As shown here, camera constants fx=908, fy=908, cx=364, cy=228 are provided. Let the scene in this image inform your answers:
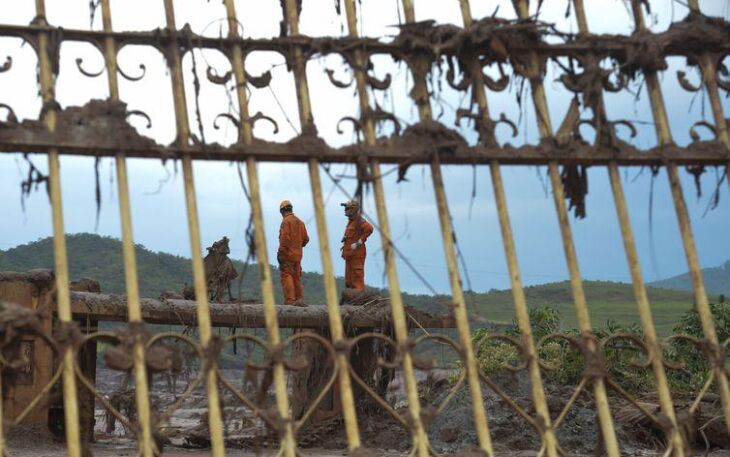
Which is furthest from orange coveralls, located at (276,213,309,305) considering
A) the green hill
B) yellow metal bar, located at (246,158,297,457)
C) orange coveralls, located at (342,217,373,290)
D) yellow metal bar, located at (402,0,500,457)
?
the green hill

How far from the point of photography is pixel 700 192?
14.6 feet

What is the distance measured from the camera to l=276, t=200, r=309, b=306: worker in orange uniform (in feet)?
39.6

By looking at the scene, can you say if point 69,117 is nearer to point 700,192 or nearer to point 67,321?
point 67,321

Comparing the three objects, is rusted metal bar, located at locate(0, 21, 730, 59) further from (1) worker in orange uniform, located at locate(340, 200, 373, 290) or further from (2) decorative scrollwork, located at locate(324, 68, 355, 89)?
(1) worker in orange uniform, located at locate(340, 200, 373, 290)

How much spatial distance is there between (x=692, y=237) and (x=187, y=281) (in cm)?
2942

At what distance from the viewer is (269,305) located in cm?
376

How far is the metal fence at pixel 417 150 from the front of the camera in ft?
12.1

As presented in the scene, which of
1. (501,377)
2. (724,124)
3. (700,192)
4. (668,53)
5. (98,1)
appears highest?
(98,1)

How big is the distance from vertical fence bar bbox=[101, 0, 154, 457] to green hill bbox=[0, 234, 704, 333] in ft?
79.6

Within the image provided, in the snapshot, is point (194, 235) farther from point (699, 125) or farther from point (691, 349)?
point (691, 349)

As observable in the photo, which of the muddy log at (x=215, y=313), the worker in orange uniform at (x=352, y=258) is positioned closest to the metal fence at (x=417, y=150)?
the muddy log at (x=215, y=313)

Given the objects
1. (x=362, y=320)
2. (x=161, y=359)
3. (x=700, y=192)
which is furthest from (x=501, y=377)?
(x=161, y=359)

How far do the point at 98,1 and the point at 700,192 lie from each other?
297cm

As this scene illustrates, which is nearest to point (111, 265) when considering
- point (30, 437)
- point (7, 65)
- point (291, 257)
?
point (291, 257)
